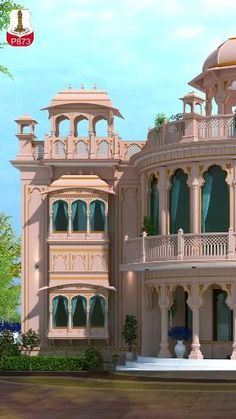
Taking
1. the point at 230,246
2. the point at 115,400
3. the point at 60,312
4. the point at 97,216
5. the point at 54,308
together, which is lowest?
the point at 115,400

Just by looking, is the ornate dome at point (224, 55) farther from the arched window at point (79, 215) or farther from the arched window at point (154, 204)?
Answer: the arched window at point (79, 215)

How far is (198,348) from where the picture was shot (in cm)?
4278

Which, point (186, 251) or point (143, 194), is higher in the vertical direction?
point (143, 194)

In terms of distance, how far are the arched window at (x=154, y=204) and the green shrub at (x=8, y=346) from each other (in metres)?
8.64

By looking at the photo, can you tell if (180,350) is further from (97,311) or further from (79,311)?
(79,311)

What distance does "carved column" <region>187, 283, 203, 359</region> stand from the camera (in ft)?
140

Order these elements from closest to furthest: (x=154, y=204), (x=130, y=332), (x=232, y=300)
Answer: (x=232, y=300), (x=154, y=204), (x=130, y=332)

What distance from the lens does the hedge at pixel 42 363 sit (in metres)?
45.1

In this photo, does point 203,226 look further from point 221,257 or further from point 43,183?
point 43,183

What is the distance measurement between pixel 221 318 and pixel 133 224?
23.0 ft

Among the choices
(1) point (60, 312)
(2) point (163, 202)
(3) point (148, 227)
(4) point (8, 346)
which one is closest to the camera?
(2) point (163, 202)

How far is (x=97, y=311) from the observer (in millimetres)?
48000

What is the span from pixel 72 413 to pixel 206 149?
19263 mm
